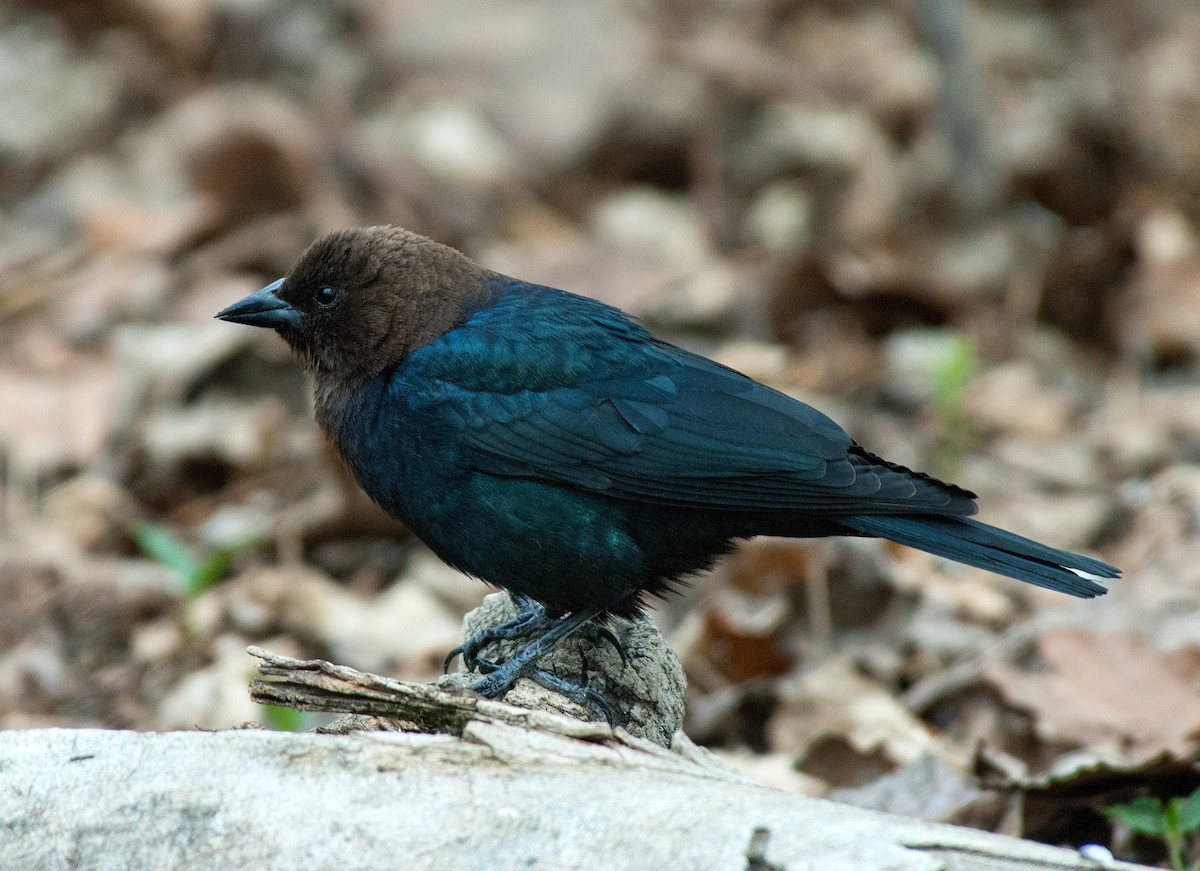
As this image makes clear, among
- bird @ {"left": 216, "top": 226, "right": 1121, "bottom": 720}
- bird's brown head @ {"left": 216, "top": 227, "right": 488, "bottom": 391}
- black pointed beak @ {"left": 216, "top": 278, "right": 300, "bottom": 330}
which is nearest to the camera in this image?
bird @ {"left": 216, "top": 226, "right": 1121, "bottom": 720}

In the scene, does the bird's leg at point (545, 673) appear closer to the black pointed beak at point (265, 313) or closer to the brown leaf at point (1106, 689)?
the black pointed beak at point (265, 313)

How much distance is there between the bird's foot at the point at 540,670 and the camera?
10.9ft

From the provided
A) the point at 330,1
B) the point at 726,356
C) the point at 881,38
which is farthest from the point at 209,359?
the point at 881,38

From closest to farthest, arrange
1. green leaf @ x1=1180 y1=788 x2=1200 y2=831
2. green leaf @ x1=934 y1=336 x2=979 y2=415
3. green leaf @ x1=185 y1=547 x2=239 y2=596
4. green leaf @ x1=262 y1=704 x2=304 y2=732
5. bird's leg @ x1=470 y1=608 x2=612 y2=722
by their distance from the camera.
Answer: green leaf @ x1=1180 y1=788 x2=1200 y2=831
bird's leg @ x1=470 y1=608 x2=612 y2=722
green leaf @ x1=262 y1=704 x2=304 y2=732
green leaf @ x1=185 y1=547 x2=239 y2=596
green leaf @ x1=934 y1=336 x2=979 y2=415

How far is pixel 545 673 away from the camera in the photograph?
342cm

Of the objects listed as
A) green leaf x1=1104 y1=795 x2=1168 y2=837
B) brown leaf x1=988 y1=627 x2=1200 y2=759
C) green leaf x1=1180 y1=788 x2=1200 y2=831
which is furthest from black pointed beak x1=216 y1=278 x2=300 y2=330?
green leaf x1=1180 y1=788 x2=1200 y2=831

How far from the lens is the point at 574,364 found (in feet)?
13.1

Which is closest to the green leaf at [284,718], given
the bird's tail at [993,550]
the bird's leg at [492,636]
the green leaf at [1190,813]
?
the bird's leg at [492,636]

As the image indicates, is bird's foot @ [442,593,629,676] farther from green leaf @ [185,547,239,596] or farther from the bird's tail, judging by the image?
green leaf @ [185,547,239,596]

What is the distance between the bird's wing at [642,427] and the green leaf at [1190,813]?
85 cm

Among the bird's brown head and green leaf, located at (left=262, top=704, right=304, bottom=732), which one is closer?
green leaf, located at (left=262, top=704, right=304, bottom=732)

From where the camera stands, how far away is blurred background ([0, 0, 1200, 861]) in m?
4.50

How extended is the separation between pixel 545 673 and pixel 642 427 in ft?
2.48

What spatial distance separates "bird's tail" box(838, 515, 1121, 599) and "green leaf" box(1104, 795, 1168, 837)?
0.45 meters
